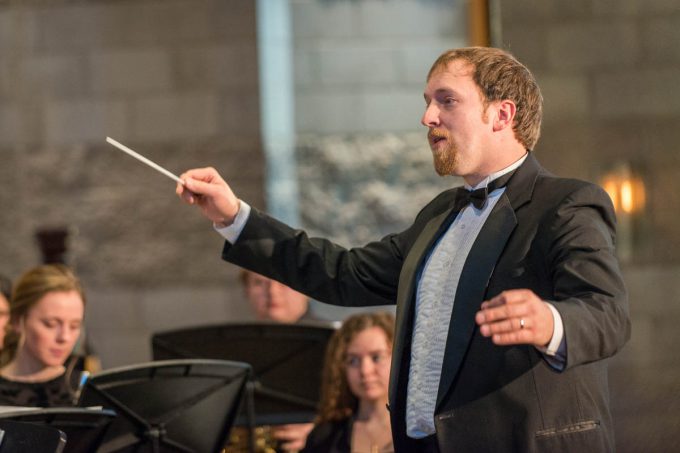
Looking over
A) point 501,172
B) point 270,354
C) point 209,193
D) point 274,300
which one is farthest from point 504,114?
point 274,300

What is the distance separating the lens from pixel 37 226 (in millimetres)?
6875

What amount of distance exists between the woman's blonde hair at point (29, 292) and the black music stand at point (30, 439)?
1.73 metres

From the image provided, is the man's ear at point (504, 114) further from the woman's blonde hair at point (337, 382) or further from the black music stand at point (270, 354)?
the black music stand at point (270, 354)

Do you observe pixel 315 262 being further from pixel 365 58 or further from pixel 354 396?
pixel 365 58

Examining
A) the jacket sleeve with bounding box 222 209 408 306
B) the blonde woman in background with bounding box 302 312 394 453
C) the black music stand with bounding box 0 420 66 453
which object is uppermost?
the jacket sleeve with bounding box 222 209 408 306

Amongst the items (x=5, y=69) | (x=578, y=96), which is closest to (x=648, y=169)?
(x=578, y=96)

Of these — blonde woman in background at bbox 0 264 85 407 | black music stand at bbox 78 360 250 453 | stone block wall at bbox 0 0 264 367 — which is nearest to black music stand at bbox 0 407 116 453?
black music stand at bbox 78 360 250 453

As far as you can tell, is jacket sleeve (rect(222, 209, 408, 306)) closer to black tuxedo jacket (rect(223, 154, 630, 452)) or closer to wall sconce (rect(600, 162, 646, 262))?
black tuxedo jacket (rect(223, 154, 630, 452))

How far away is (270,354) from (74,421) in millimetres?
1506

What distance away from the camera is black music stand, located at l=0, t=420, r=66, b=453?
2.91 metres

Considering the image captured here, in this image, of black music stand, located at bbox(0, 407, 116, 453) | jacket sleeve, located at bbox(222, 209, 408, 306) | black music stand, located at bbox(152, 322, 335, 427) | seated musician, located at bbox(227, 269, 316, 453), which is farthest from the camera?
seated musician, located at bbox(227, 269, 316, 453)

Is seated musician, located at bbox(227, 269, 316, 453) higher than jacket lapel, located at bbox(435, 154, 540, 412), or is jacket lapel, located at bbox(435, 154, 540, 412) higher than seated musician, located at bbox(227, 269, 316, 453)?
jacket lapel, located at bbox(435, 154, 540, 412)

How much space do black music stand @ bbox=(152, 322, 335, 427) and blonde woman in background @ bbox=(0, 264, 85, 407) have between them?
37cm

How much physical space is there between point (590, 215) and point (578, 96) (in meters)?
2.06
